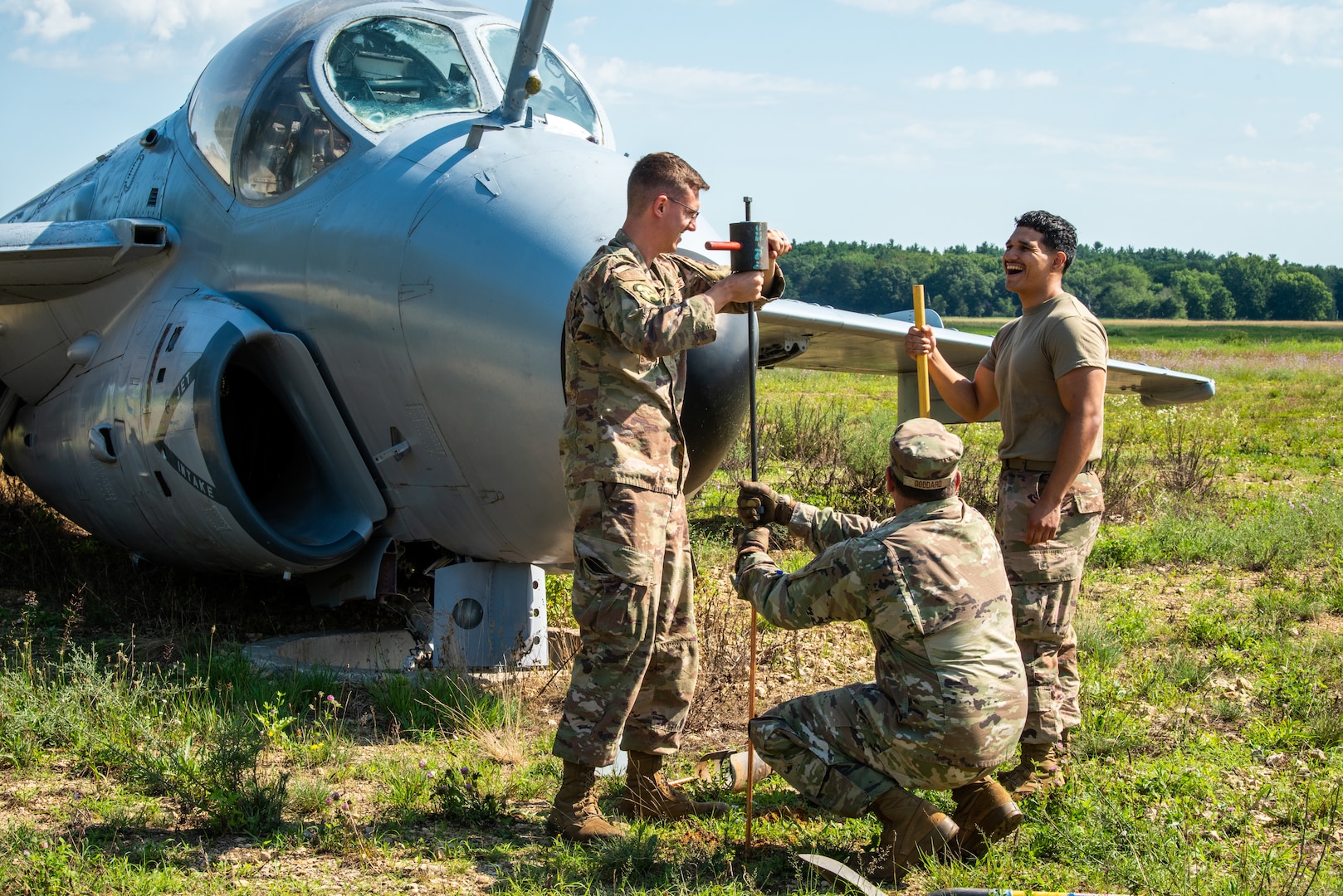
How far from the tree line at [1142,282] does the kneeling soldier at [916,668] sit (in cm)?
6137

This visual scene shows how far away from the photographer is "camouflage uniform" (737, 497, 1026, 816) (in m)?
3.89

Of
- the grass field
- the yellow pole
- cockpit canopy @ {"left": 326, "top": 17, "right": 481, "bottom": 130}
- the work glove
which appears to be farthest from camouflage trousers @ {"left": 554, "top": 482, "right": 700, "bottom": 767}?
cockpit canopy @ {"left": 326, "top": 17, "right": 481, "bottom": 130}

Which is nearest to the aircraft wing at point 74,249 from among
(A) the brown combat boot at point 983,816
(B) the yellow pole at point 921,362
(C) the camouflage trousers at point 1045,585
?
(B) the yellow pole at point 921,362

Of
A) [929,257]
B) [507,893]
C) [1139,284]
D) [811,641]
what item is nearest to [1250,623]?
[811,641]

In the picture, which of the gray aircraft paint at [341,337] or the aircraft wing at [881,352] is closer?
the gray aircraft paint at [341,337]

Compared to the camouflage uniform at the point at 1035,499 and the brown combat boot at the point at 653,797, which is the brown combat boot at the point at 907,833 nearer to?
the brown combat boot at the point at 653,797

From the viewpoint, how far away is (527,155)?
5.45 metres

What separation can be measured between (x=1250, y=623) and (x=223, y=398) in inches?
249

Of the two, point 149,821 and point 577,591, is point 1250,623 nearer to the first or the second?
point 577,591

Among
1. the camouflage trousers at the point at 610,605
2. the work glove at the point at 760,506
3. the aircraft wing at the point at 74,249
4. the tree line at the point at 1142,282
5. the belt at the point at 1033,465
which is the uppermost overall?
the tree line at the point at 1142,282

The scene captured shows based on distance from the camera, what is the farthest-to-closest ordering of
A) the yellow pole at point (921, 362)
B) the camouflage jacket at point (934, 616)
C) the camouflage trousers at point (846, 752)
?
the yellow pole at point (921, 362), the camouflage trousers at point (846, 752), the camouflage jacket at point (934, 616)

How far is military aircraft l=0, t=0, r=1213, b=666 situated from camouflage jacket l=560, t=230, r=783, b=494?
46 cm

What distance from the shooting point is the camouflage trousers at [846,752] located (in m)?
4.00

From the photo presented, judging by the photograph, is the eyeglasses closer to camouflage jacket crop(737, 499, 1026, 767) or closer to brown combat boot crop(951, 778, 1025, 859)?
camouflage jacket crop(737, 499, 1026, 767)
